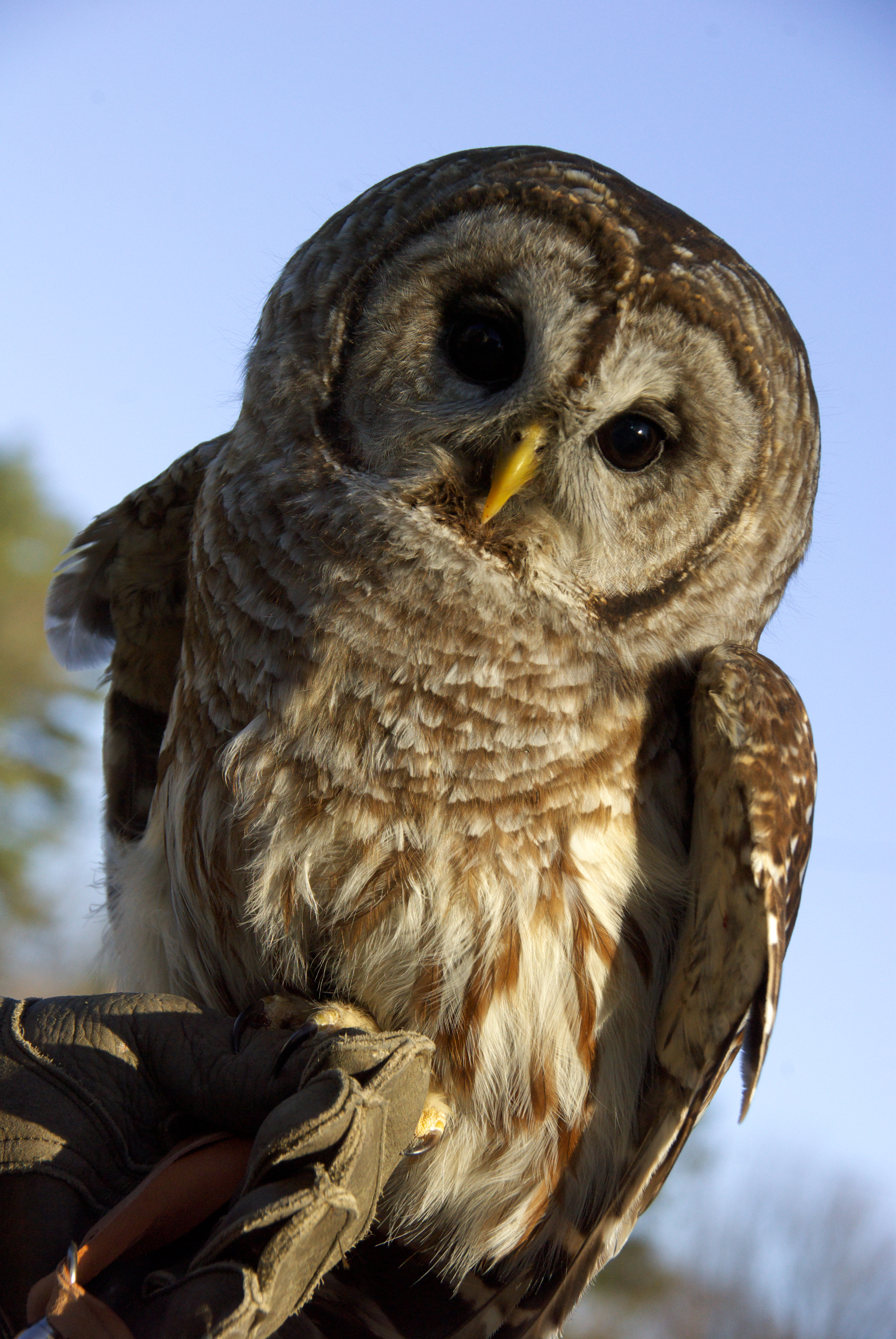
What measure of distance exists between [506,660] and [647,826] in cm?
50

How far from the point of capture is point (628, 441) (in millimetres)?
2186

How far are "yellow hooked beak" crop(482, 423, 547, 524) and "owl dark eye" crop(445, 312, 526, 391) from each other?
17cm

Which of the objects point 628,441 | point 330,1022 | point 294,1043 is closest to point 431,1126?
point 330,1022

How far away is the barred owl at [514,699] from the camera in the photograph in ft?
6.68

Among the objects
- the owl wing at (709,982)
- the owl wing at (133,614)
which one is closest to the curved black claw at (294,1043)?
the owl wing at (709,982)

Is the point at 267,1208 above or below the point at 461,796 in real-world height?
below

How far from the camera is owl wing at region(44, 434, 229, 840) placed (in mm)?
2842

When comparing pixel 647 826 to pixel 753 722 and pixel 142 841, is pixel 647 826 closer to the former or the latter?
pixel 753 722

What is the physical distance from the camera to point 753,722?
2.07 metres

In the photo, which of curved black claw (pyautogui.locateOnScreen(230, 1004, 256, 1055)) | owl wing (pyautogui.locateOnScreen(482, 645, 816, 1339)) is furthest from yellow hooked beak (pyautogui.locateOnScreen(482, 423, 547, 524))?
curved black claw (pyautogui.locateOnScreen(230, 1004, 256, 1055))

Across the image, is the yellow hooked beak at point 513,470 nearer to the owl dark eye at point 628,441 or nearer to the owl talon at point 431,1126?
the owl dark eye at point 628,441

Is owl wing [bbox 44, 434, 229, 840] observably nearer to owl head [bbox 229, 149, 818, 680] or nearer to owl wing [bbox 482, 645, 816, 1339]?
owl head [bbox 229, 149, 818, 680]

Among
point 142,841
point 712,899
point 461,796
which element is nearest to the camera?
point 461,796

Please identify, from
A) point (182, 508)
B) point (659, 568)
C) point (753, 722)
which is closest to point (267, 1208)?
point (753, 722)
